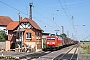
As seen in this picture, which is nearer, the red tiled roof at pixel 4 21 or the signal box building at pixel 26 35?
the signal box building at pixel 26 35

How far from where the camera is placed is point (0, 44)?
46.0 meters

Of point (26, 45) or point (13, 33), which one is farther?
point (13, 33)

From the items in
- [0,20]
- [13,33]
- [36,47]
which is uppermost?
[0,20]

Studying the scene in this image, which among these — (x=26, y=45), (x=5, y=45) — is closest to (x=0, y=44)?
(x=5, y=45)

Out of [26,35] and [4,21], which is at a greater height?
[4,21]

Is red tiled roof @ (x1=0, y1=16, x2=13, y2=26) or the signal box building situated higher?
red tiled roof @ (x1=0, y1=16, x2=13, y2=26)

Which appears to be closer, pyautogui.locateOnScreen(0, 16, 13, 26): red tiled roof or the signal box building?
the signal box building

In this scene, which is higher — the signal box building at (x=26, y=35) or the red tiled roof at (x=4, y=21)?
the red tiled roof at (x=4, y=21)

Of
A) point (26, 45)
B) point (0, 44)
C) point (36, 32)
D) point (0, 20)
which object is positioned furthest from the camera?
point (0, 20)

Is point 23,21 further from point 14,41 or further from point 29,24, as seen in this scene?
point 14,41

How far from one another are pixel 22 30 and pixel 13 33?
4074 millimetres

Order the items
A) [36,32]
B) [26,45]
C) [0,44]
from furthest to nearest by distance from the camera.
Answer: [36,32] → [26,45] → [0,44]

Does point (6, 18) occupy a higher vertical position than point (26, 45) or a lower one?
higher

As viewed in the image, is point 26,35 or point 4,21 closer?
point 26,35
